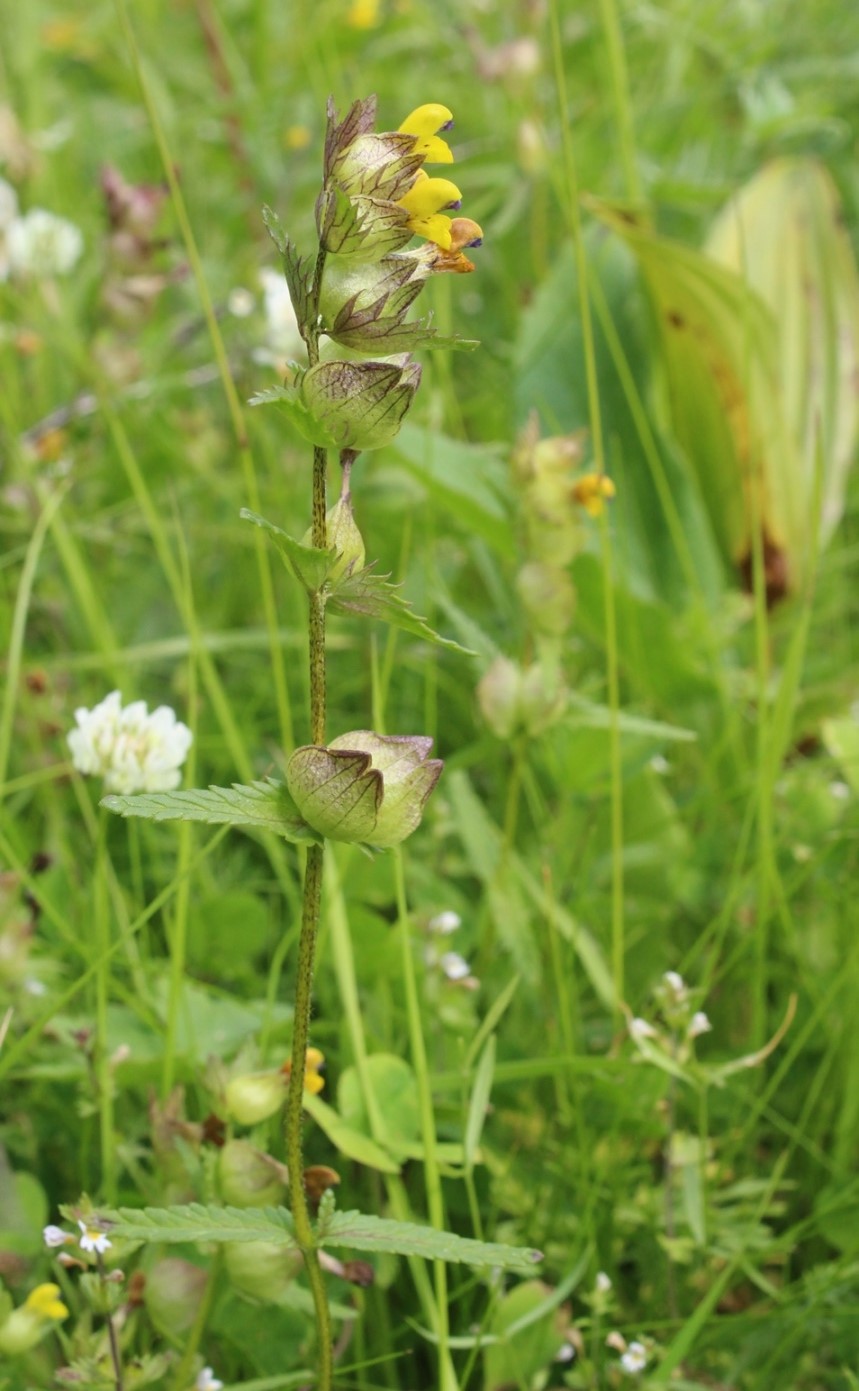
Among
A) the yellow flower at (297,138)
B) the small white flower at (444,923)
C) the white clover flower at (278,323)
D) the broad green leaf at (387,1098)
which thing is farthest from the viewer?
the yellow flower at (297,138)

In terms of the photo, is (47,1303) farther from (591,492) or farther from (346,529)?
(591,492)

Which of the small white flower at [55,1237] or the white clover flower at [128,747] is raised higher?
the white clover flower at [128,747]

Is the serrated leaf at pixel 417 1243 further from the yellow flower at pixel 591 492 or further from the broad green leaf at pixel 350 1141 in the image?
the yellow flower at pixel 591 492

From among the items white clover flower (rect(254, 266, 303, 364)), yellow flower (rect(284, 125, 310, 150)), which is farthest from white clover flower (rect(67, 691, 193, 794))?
yellow flower (rect(284, 125, 310, 150))

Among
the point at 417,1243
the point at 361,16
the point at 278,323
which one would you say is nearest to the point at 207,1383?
the point at 417,1243

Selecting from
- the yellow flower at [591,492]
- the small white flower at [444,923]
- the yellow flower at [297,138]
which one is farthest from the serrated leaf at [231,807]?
the yellow flower at [297,138]

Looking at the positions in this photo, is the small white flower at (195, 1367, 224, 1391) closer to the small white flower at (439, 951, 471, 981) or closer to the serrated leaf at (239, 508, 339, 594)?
the small white flower at (439, 951, 471, 981)
